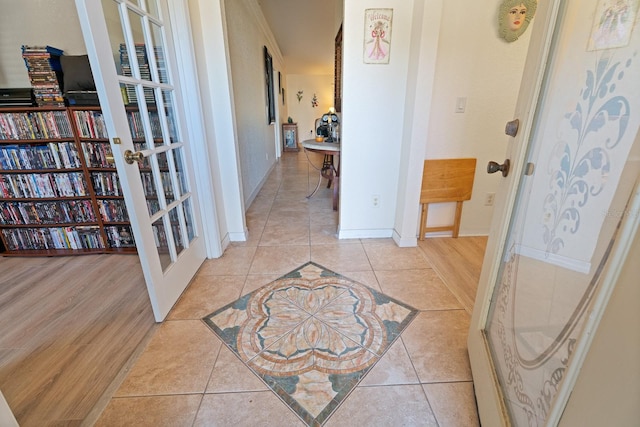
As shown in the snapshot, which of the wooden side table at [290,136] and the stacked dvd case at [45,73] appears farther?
the wooden side table at [290,136]

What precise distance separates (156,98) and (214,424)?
1.57 m

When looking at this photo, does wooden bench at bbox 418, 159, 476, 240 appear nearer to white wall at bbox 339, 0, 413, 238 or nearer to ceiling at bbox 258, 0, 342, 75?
white wall at bbox 339, 0, 413, 238

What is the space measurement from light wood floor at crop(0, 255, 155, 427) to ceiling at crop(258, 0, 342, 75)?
3.42m

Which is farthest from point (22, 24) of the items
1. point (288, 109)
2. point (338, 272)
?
point (288, 109)

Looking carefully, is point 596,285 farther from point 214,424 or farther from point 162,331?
point 162,331

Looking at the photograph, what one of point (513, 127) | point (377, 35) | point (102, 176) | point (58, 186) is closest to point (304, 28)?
point (377, 35)

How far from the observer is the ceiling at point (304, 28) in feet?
12.5

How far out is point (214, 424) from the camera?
1.03 meters

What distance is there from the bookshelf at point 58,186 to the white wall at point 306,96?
24.1 ft

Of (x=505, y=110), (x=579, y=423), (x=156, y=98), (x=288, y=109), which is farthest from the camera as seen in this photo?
(x=288, y=109)

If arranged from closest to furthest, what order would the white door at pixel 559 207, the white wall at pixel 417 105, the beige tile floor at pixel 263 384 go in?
the white door at pixel 559 207 → the beige tile floor at pixel 263 384 → the white wall at pixel 417 105

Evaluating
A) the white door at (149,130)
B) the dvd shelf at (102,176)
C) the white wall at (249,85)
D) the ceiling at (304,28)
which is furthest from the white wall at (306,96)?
the white door at (149,130)

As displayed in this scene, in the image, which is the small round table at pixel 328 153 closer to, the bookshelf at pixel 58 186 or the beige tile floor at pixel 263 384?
the beige tile floor at pixel 263 384

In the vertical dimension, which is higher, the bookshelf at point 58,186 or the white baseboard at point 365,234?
the bookshelf at point 58,186
